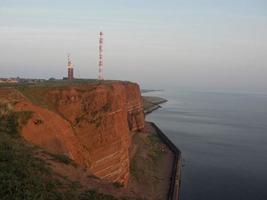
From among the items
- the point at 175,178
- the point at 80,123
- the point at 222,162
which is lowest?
the point at 222,162

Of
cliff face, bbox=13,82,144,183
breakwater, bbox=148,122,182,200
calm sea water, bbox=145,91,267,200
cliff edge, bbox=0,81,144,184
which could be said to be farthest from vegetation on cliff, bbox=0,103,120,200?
calm sea water, bbox=145,91,267,200

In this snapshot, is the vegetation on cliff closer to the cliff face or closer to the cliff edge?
the cliff edge

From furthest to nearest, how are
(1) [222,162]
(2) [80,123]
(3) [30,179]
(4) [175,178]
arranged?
1. (1) [222,162]
2. (4) [175,178]
3. (2) [80,123]
4. (3) [30,179]

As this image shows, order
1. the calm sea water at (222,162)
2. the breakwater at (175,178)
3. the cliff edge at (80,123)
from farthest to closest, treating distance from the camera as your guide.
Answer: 1. the calm sea water at (222,162)
2. the breakwater at (175,178)
3. the cliff edge at (80,123)

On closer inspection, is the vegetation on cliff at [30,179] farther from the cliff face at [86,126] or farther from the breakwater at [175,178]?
the breakwater at [175,178]

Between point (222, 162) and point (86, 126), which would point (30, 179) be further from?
point (222, 162)

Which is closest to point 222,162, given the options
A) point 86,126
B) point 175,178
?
point 175,178

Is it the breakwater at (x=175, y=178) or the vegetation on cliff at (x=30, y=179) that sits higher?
the vegetation on cliff at (x=30, y=179)

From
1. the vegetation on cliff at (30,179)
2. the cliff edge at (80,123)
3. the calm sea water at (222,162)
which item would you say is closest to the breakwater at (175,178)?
the calm sea water at (222,162)

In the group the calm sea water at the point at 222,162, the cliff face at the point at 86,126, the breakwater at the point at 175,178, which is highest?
the cliff face at the point at 86,126

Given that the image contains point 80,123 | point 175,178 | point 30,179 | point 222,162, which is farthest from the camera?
point 222,162
